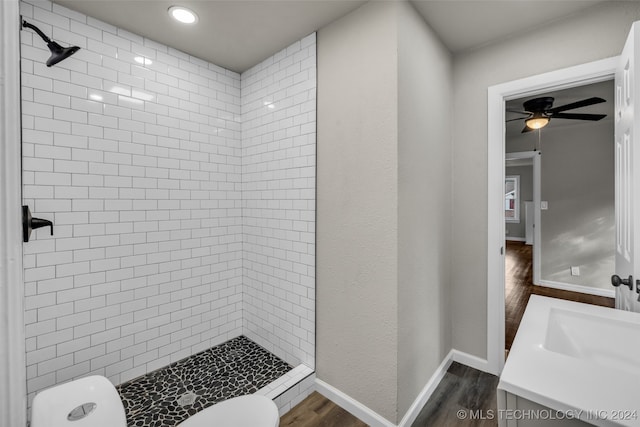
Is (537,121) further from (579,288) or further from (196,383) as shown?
(196,383)

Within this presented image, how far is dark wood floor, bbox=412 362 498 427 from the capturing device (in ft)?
5.81

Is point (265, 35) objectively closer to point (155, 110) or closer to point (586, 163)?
point (155, 110)

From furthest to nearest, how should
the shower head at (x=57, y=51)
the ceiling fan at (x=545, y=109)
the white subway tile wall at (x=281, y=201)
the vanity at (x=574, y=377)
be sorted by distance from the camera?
the ceiling fan at (x=545, y=109), the white subway tile wall at (x=281, y=201), the shower head at (x=57, y=51), the vanity at (x=574, y=377)

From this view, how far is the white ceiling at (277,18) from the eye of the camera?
68.7 inches

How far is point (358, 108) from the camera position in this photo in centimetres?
179

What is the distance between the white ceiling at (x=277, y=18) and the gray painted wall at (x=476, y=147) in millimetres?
114

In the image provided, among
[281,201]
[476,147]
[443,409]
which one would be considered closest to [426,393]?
[443,409]

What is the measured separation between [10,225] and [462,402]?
2.37 metres

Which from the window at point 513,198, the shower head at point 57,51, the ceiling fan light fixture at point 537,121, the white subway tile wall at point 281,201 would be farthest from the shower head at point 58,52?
the window at point 513,198

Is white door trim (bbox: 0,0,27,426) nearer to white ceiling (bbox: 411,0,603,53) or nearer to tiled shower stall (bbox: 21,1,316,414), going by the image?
tiled shower stall (bbox: 21,1,316,414)

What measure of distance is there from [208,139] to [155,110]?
0.42 m

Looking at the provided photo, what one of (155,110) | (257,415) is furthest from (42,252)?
(257,415)

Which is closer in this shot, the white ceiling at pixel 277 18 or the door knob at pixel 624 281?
the door knob at pixel 624 281

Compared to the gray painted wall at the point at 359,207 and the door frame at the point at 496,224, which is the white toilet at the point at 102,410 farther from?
the door frame at the point at 496,224
